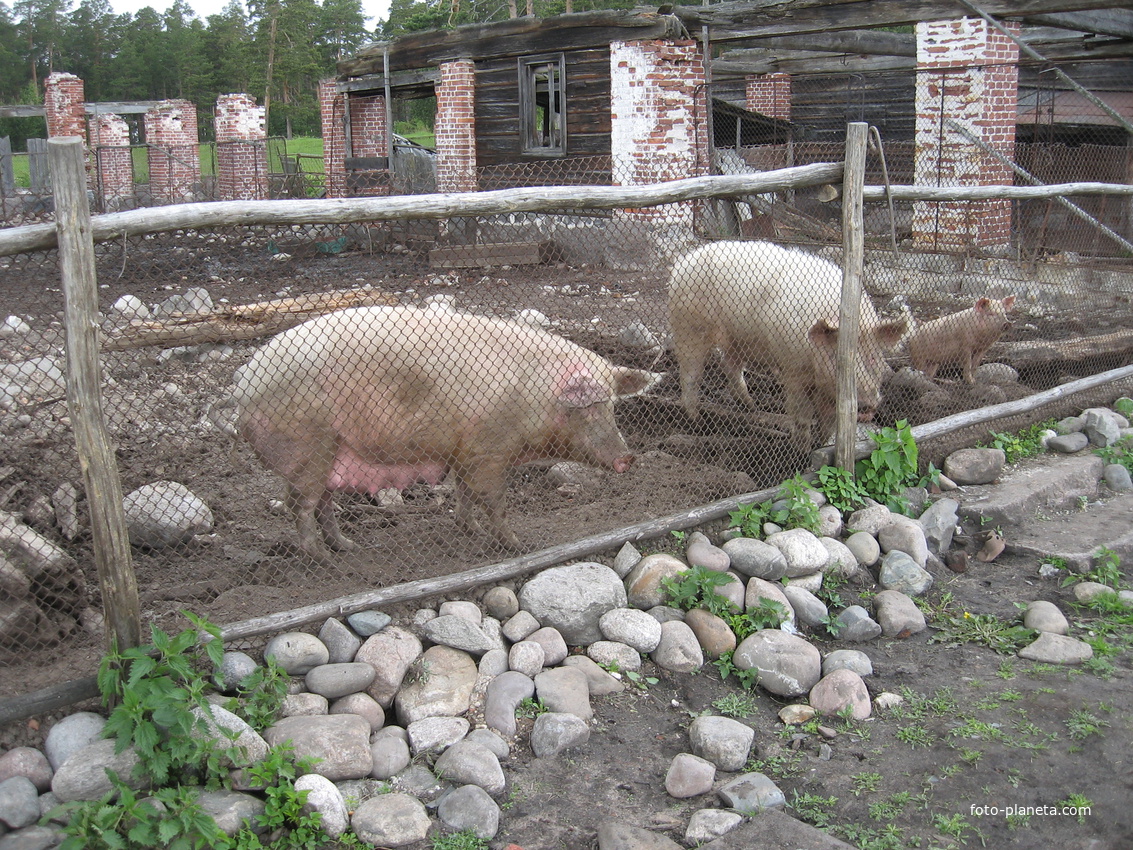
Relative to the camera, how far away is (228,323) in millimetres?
7898

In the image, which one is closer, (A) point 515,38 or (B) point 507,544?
(B) point 507,544

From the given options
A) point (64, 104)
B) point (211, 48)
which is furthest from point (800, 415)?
point (211, 48)

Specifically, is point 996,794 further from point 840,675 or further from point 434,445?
point 434,445

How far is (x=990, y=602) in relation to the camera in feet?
15.3

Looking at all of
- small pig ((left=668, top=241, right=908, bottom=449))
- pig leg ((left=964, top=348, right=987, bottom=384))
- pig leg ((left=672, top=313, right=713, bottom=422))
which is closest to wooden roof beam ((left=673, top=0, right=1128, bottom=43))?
pig leg ((left=964, top=348, right=987, bottom=384))

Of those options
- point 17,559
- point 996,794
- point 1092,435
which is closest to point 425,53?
point 1092,435

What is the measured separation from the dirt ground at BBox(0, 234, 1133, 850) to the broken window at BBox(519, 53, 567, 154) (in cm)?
1108

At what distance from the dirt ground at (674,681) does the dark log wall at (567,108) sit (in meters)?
10.6

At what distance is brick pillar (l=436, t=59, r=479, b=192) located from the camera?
17.1 meters

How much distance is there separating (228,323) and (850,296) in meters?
5.08

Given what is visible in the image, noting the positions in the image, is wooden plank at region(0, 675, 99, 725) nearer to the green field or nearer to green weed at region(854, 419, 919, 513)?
green weed at region(854, 419, 919, 513)

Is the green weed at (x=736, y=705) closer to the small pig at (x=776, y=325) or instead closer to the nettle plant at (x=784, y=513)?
the nettle plant at (x=784, y=513)

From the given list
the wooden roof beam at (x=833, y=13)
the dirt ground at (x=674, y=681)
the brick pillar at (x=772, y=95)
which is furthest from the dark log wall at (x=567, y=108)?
the dirt ground at (x=674, y=681)

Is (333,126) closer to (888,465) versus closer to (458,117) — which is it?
(458,117)
